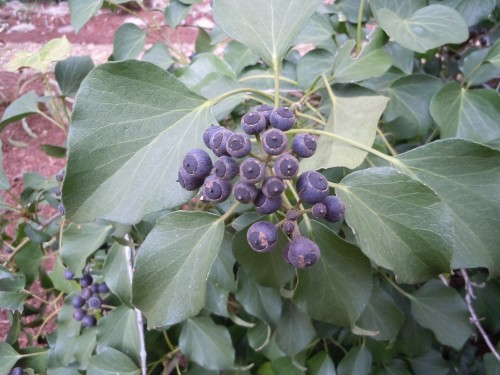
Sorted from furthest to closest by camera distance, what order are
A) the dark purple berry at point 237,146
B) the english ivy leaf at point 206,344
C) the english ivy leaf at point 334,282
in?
the english ivy leaf at point 206,344, the english ivy leaf at point 334,282, the dark purple berry at point 237,146

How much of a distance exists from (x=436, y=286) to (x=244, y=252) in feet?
2.00

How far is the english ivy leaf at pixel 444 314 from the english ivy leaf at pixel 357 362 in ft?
0.52

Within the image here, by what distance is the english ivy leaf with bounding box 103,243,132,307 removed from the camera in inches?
35.1

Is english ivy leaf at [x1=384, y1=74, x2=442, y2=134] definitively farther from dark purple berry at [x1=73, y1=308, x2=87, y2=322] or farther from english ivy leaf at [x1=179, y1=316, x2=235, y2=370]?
dark purple berry at [x1=73, y1=308, x2=87, y2=322]

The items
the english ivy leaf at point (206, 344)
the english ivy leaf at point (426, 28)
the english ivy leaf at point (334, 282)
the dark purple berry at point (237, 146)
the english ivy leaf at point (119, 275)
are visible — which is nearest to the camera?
the dark purple berry at point (237, 146)

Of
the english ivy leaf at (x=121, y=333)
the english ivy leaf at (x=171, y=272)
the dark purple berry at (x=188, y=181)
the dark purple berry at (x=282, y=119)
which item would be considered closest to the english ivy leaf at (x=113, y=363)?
the english ivy leaf at (x=121, y=333)

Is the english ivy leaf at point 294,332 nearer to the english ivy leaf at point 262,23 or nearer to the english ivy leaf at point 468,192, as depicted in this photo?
the english ivy leaf at point 468,192

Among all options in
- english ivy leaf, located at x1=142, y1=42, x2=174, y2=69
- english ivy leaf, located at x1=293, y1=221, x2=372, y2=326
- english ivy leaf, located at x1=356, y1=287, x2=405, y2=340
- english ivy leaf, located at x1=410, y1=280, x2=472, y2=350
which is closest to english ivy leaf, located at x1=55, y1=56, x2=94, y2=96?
english ivy leaf, located at x1=142, y1=42, x2=174, y2=69

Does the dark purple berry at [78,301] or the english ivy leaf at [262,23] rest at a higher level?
the english ivy leaf at [262,23]

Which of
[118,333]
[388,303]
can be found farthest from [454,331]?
[118,333]

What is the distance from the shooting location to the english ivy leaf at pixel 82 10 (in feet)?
3.59

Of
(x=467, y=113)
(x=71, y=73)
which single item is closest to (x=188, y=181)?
(x=467, y=113)

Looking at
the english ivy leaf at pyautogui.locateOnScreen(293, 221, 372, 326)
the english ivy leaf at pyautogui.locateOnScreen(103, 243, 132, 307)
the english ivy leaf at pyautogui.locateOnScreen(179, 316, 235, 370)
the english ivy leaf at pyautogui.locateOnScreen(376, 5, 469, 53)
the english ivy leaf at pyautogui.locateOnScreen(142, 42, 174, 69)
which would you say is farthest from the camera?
the english ivy leaf at pyautogui.locateOnScreen(142, 42, 174, 69)

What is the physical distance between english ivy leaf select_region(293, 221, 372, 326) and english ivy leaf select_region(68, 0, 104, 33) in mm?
869
